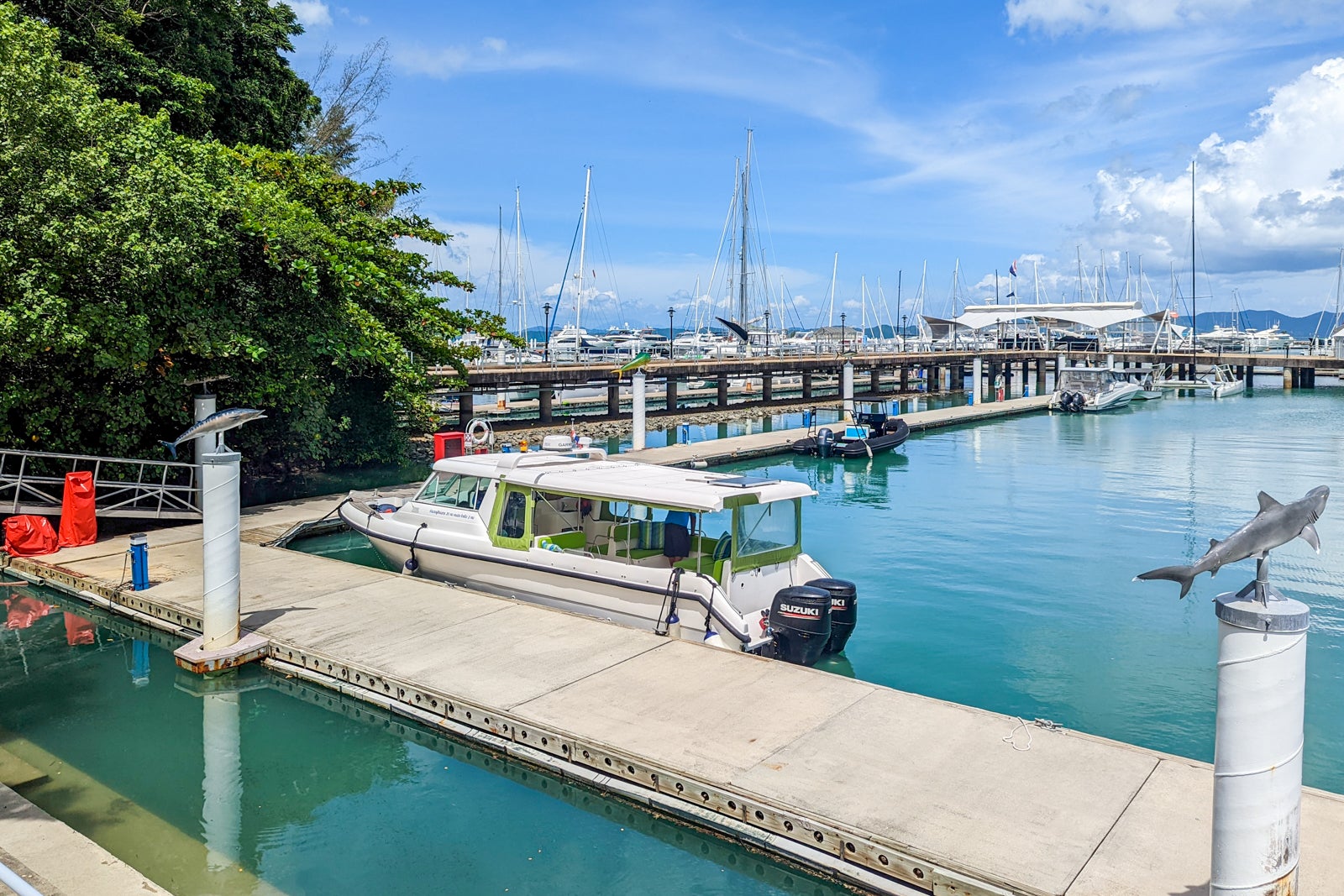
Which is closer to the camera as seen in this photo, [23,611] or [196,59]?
[23,611]

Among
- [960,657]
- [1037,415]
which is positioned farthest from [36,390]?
[1037,415]

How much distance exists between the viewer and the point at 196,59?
2269 centimetres

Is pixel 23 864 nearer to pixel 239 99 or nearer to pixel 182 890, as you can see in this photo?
pixel 182 890

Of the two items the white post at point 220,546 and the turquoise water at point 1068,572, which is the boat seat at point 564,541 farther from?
the turquoise water at point 1068,572

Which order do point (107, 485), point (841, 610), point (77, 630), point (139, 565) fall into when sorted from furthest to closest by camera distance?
1. point (107, 485)
2. point (77, 630)
3. point (139, 565)
4. point (841, 610)

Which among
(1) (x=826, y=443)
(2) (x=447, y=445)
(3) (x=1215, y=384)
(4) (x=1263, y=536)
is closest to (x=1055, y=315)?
(3) (x=1215, y=384)

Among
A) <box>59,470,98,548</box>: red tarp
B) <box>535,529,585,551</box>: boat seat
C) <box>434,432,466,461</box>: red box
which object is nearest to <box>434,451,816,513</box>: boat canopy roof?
<box>535,529,585,551</box>: boat seat

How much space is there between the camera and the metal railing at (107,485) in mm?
16297

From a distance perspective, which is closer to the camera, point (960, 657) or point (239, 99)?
point (960, 657)

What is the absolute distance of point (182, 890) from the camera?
22.9 feet

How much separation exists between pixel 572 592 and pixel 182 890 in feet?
20.0

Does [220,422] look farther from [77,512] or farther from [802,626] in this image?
[77,512]

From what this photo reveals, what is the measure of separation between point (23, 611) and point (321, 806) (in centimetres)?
852

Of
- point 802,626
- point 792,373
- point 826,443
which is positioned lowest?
point 802,626
